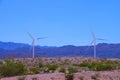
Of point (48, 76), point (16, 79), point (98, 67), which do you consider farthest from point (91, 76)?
point (98, 67)

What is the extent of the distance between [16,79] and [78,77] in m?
7.33

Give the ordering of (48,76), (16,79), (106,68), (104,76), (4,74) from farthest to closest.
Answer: (106,68) → (4,74) → (104,76) → (48,76) → (16,79)

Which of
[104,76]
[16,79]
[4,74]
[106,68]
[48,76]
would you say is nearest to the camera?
[16,79]

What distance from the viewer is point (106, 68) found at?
76.0 metres

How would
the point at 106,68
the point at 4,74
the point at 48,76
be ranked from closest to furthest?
the point at 48,76 < the point at 4,74 < the point at 106,68

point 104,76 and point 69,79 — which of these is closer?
point 69,79

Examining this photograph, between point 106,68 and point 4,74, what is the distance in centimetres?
1970

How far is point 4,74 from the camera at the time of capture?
62406 mm

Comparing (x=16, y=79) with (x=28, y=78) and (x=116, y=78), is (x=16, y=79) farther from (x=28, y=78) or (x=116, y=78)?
(x=116, y=78)

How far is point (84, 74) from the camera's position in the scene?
56562mm

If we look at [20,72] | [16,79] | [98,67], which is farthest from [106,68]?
[16,79]

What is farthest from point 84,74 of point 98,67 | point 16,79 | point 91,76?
point 98,67

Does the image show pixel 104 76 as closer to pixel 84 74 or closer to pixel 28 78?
pixel 84 74

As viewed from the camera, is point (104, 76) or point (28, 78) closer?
point (28, 78)
